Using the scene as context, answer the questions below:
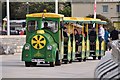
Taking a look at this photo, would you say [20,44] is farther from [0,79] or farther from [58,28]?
[0,79]

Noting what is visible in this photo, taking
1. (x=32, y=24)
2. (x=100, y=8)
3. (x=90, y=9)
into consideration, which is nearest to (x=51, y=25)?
(x=32, y=24)

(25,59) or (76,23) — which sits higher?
(76,23)

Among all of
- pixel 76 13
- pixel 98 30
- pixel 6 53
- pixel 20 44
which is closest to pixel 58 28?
pixel 98 30

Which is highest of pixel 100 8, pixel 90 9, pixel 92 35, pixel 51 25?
pixel 100 8

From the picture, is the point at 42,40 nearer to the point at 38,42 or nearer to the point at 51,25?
the point at 38,42

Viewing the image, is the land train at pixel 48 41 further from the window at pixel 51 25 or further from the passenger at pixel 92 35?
the passenger at pixel 92 35

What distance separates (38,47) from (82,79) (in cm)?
496

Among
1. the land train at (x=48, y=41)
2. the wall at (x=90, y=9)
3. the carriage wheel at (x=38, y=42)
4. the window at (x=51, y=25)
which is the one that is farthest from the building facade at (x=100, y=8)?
the carriage wheel at (x=38, y=42)

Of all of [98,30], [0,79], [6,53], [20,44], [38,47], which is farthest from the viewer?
[20,44]

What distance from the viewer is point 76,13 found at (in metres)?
85.6

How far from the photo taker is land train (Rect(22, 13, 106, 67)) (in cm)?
1859

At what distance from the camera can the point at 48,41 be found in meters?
18.5

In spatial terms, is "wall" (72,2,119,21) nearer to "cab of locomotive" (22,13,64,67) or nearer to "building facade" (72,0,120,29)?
"building facade" (72,0,120,29)

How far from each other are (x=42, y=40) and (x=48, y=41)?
9.7 inches
